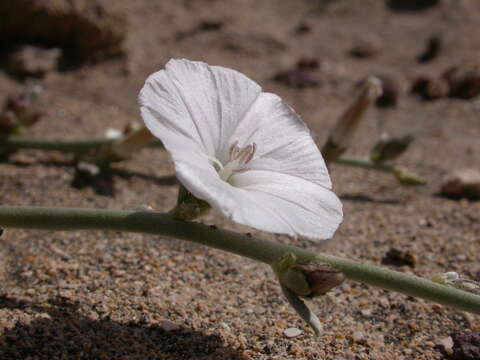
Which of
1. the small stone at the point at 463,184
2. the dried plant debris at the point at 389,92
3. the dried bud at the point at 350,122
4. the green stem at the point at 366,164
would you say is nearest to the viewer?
the dried bud at the point at 350,122

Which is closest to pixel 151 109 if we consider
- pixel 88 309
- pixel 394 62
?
pixel 88 309

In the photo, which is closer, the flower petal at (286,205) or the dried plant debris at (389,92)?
the flower petal at (286,205)

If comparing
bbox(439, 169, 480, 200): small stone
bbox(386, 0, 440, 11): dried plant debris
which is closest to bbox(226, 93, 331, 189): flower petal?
bbox(439, 169, 480, 200): small stone

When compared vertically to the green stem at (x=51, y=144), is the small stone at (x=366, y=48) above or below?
above

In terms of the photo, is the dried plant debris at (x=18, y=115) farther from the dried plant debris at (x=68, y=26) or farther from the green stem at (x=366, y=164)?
the green stem at (x=366, y=164)

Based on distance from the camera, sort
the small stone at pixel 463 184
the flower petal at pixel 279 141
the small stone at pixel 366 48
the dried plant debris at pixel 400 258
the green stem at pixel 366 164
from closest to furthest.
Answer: the flower petal at pixel 279 141
the dried plant debris at pixel 400 258
the small stone at pixel 463 184
the green stem at pixel 366 164
the small stone at pixel 366 48

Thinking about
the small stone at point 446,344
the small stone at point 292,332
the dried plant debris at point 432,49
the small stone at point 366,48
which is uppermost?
the dried plant debris at point 432,49

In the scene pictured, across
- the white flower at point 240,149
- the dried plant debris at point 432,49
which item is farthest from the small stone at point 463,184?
the dried plant debris at point 432,49

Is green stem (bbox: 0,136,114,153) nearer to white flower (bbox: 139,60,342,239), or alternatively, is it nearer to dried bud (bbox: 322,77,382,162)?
dried bud (bbox: 322,77,382,162)

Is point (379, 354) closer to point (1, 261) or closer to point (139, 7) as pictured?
point (1, 261)
